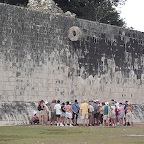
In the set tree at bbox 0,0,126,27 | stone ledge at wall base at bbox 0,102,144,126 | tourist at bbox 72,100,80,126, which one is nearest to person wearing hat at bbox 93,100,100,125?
tourist at bbox 72,100,80,126

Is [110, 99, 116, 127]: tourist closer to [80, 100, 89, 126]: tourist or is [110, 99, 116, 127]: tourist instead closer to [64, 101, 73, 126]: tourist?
[80, 100, 89, 126]: tourist

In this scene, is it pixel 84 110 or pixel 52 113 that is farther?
pixel 84 110

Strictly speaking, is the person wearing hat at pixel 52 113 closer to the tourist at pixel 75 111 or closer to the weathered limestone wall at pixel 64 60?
the weathered limestone wall at pixel 64 60

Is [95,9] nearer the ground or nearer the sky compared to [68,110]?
nearer the sky

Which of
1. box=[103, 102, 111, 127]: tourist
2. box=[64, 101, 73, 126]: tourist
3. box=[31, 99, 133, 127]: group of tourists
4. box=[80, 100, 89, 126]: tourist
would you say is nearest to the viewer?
box=[31, 99, 133, 127]: group of tourists

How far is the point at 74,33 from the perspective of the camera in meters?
26.2

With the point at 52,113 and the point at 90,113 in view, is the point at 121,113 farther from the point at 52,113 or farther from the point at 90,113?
the point at 52,113

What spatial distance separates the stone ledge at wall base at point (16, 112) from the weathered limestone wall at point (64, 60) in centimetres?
26

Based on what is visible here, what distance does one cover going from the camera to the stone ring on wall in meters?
26.0

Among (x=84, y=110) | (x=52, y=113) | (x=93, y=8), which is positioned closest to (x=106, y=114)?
(x=84, y=110)

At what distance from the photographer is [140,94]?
30.1 metres

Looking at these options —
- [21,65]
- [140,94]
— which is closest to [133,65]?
[140,94]

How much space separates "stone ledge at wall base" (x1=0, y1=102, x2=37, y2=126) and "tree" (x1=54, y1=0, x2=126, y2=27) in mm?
15331

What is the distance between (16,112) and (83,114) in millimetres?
3036
